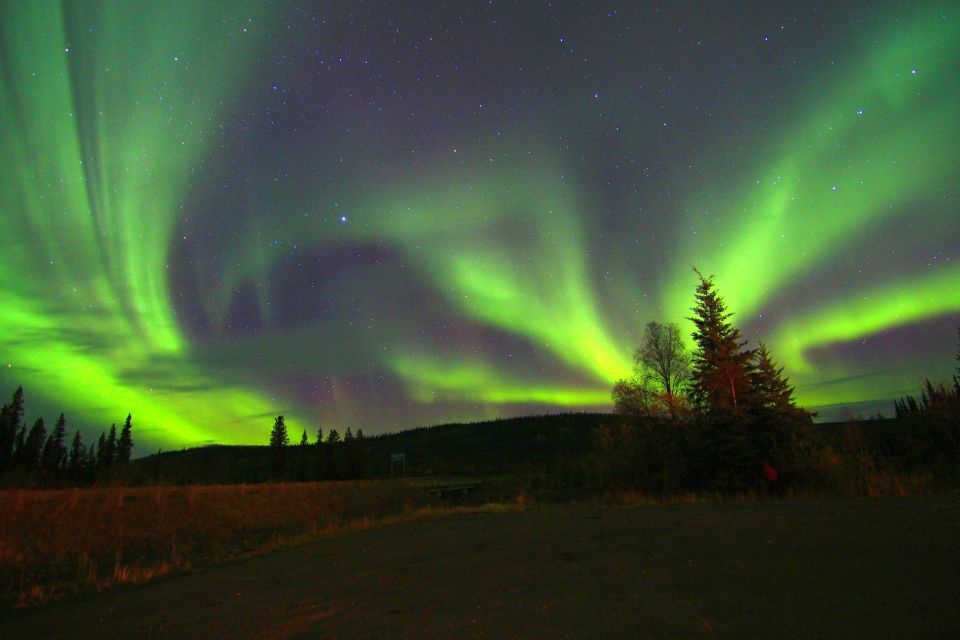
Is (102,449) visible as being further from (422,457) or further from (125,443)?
(422,457)

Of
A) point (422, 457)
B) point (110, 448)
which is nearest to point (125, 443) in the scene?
point (110, 448)

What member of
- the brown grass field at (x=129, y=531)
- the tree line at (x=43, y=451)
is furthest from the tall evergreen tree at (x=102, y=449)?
the brown grass field at (x=129, y=531)

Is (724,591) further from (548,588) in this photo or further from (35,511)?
(35,511)

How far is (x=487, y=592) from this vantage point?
7660 mm

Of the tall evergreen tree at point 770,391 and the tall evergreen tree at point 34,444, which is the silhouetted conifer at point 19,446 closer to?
the tall evergreen tree at point 34,444

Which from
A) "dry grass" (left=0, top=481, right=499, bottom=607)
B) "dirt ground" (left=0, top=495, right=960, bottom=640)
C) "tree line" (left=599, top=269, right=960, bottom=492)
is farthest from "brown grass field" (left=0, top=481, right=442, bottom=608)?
"tree line" (left=599, top=269, right=960, bottom=492)

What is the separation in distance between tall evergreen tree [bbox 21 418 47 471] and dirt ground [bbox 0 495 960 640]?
119 m

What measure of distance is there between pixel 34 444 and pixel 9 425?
575cm

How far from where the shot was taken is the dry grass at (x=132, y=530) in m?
13.6

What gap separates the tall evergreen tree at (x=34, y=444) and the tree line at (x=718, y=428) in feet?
365

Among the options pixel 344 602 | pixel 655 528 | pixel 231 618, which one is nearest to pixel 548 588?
pixel 344 602

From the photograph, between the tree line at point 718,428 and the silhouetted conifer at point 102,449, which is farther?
the silhouetted conifer at point 102,449

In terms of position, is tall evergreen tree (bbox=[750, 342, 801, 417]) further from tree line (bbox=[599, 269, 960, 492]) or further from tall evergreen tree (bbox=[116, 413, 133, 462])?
tall evergreen tree (bbox=[116, 413, 133, 462])

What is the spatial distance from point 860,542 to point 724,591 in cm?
419
